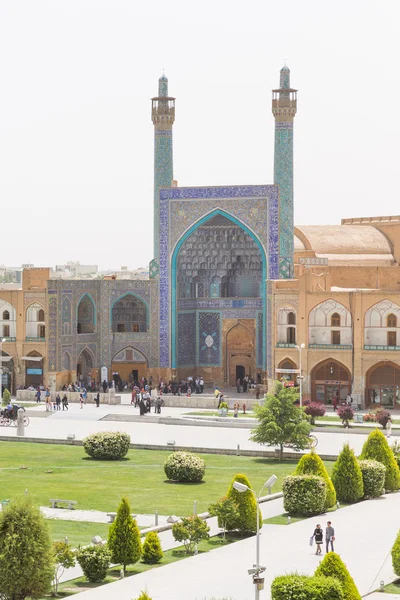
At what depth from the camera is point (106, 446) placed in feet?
111

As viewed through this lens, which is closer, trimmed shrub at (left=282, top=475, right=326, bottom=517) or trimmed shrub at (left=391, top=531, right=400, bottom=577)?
trimmed shrub at (left=391, top=531, right=400, bottom=577)

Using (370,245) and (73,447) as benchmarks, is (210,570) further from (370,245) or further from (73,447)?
(370,245)

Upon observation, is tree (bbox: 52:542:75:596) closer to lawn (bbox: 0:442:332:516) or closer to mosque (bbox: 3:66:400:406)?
lawn (bbox: 0:442:332:516)

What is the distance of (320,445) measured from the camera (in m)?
36.2

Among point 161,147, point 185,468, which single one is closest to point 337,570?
point 185,468

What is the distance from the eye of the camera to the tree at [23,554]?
19.0m

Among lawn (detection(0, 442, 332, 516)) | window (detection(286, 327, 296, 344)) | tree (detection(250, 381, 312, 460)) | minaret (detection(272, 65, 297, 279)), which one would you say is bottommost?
lawn (detection(0, 442, 332, 516))

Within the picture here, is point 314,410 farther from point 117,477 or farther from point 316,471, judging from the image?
point 316,471

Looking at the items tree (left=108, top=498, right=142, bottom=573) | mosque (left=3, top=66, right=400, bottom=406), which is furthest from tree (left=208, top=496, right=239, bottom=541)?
mosque (left=3, top=66, right=400, bottom=406)

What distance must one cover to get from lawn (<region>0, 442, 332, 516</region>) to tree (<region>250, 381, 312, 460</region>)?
54cm

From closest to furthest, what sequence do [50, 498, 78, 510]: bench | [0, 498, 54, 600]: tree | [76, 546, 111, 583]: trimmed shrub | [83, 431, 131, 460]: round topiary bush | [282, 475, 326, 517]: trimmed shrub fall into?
[0, 498, 54, 600]: tree, [76, 546, 111, 583]: trimmed shrub, [282, 475, 326, 517]: trimmed shrub, [50, 498, 78, 510]: bench, [83, 431, 131, 460]: round topiary bush

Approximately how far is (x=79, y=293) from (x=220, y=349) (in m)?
6.06

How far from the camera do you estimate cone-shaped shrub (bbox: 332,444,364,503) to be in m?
27.9

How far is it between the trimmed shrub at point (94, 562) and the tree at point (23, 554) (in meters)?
1.56
